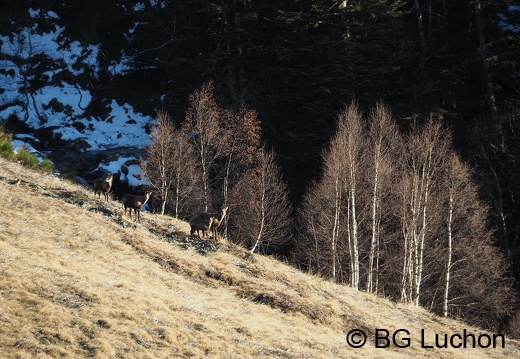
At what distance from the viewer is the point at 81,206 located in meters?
18.2

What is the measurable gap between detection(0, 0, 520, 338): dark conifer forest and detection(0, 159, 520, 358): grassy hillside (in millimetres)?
14059

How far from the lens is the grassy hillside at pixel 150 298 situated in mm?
10125

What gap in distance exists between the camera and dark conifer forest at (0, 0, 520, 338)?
36.2 m

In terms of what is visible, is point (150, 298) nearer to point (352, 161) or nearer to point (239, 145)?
point (352, 161)

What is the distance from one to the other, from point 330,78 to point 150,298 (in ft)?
94.1

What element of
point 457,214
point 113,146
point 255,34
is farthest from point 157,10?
point 457,214

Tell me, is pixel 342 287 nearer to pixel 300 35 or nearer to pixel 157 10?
pixel 300 35

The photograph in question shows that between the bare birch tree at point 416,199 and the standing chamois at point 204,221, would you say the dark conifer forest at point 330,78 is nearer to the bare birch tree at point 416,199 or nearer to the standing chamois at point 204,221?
the bare birch tree at point 416,199

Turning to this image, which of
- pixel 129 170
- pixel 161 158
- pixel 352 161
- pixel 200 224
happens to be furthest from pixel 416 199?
pixel 129 170

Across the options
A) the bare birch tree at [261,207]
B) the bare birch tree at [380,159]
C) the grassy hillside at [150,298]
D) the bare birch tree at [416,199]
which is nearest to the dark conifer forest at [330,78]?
the bare birch tree at [261,207]

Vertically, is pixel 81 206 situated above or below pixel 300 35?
below

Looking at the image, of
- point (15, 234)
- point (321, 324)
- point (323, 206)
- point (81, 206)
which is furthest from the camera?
point (323, 206)

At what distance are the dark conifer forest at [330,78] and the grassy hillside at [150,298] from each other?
1406 cm

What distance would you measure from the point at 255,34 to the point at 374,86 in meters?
12.0
